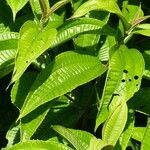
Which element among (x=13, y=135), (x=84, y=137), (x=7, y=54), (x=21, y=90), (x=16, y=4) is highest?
(x=16, y=4)

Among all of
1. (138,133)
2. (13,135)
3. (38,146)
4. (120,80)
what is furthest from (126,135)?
(13,135)

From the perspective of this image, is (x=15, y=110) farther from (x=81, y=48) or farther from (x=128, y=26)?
(x=128, y=26)

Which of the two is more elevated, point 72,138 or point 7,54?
point 7,54

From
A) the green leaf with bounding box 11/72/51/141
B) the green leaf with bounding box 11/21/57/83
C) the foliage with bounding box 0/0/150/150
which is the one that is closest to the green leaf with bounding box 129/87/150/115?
the foliage with bounding box 0/0/150/150

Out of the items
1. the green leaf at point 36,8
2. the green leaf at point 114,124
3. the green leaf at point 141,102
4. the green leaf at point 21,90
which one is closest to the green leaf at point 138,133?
the green leaf at point 141,102

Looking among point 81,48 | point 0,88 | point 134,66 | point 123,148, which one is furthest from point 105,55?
point 0,88

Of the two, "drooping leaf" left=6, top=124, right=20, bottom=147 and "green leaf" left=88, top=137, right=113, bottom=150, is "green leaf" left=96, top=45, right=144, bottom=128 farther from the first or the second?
"drooping leaf" left=6, top=124, right=20, bottom=147

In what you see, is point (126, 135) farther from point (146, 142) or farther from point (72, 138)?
point (72, 138)
